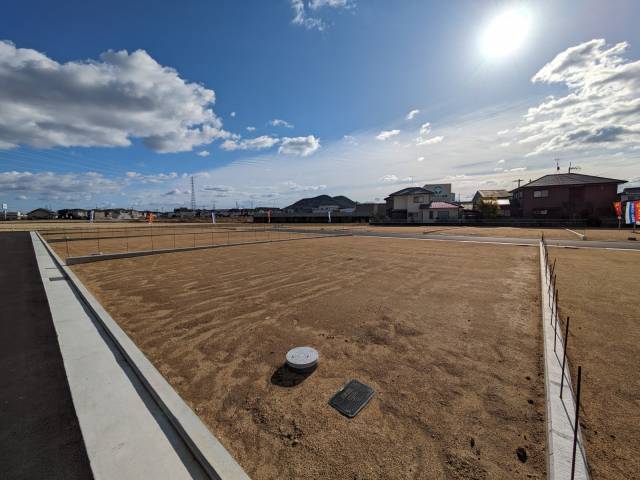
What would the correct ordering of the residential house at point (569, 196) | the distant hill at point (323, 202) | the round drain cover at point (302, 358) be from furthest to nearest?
the distant hill at point (323, 202) < the residential house at point (569, 196) < the round drain cover at point (302, 358)

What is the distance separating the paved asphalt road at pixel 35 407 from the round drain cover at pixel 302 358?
2.28m

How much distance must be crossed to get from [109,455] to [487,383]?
4.36 metres

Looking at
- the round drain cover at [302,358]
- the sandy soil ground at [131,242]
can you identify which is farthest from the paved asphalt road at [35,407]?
the sandy soil ground at [131,242]

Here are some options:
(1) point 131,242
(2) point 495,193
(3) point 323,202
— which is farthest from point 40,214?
(2) point 495,193

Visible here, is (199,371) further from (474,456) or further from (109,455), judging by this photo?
(474,456)

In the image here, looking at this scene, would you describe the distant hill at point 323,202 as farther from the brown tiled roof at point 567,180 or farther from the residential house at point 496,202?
the brown tiled roof at point 567,180

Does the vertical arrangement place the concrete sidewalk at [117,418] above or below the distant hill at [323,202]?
below

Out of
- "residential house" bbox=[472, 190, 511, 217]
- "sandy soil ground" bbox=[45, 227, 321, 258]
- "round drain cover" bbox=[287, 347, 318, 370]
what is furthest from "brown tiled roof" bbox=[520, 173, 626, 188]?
"round drain cover" bbox=[287, 347, 318, 370]

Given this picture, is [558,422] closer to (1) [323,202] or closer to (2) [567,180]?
(2) [567,180]

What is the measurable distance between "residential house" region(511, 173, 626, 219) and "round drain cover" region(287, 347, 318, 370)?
4723 cm

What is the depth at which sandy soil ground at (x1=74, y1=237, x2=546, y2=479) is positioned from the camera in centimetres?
259

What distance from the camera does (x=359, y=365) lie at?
4.12 meters

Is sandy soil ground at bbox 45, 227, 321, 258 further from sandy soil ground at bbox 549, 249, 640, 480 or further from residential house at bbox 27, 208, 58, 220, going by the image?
residential house at bbox 27, 208, 58, 220

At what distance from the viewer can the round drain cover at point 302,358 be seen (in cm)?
389
